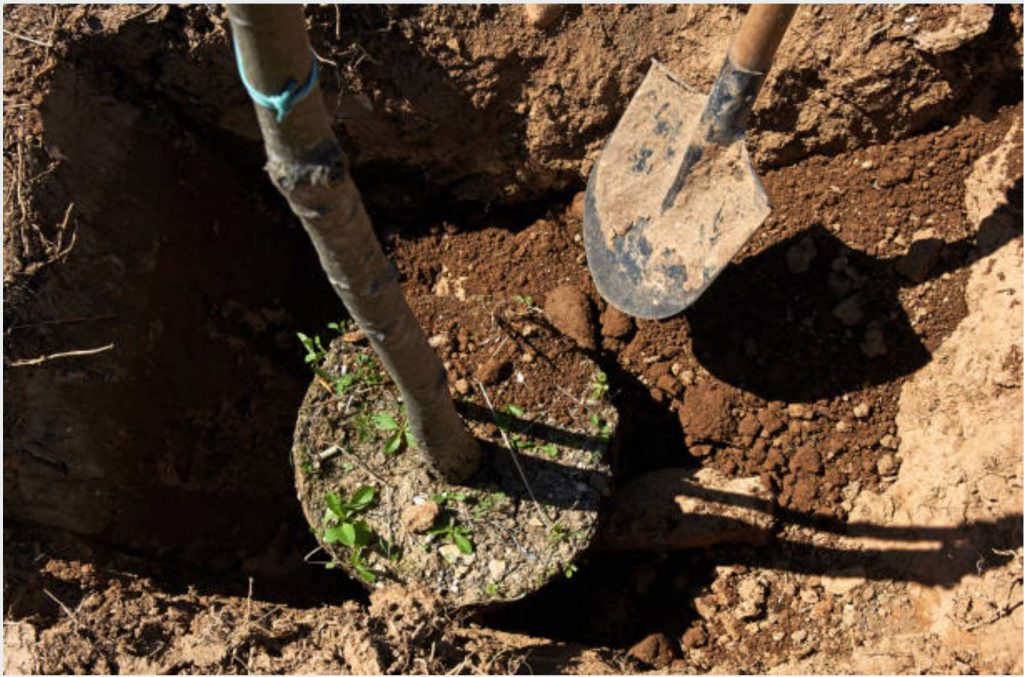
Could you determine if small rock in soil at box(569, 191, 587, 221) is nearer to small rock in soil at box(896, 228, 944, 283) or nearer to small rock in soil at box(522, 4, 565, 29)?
small rock in soil at box(522, 4, 565, 29)

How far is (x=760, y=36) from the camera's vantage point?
2143mm

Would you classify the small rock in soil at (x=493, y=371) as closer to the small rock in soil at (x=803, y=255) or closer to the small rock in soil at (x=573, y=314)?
the small rock in soil at (x=573, y=314)


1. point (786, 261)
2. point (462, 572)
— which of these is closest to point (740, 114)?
point (786, 261)

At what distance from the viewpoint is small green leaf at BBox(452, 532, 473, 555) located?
234cm

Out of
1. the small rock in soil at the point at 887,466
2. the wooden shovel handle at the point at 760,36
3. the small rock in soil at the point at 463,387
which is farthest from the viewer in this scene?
the small rock in soil at the point at 887,466

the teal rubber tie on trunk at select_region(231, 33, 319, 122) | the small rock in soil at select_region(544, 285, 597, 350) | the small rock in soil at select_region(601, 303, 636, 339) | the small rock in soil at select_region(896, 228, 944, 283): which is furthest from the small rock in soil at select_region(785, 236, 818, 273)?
the teal rubber tie on trunk at select_region(231, 33, 319, 122)

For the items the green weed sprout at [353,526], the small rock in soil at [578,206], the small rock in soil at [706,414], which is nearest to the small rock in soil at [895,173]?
the small rock in soil at [706,414]

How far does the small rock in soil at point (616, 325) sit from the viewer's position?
2.89m

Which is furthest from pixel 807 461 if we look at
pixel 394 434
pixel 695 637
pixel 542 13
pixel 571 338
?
A: pixel 542 13

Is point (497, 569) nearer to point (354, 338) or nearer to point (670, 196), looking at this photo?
point (354, 338)

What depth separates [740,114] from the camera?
2.38 m

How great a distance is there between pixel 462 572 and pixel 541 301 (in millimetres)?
1071

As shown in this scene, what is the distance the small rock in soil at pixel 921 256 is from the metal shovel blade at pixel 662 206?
0.67 m

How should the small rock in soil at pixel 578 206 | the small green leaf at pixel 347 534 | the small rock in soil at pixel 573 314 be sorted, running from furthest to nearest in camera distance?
the small rock in soil at pixel 578 206 < the small rock in soil at pixel 573 314 < the small green leaf at pixel 347 534
